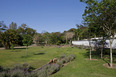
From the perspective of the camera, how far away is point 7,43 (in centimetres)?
2755

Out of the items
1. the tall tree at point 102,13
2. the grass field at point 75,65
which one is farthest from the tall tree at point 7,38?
the tall tree at point 102,13

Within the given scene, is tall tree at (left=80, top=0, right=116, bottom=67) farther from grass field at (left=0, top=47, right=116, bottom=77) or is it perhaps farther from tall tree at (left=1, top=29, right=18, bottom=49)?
tall tree at (left=1, top=29, right=18, bottom=49)

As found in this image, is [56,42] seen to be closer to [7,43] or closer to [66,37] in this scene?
[66,37]

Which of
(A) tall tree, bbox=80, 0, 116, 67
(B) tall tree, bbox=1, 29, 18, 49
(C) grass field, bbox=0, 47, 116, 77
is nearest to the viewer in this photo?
(C) grass field, bbox=0, 47, 116, 77

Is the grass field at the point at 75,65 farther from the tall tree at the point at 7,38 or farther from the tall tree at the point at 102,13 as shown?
the tall tree at the point at 7,38

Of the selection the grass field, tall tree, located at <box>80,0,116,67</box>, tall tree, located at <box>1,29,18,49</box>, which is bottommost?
the grass field

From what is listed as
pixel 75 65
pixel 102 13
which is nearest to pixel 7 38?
pixel 75 65

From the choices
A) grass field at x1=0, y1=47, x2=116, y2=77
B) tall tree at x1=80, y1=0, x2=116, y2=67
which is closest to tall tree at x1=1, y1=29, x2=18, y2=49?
grass field at x1=0, y1=47, x2=116, y2=77

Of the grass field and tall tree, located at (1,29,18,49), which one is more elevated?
tall tree, located at (1,29,18,49)

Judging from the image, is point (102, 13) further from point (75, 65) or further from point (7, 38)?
point (7, 38)

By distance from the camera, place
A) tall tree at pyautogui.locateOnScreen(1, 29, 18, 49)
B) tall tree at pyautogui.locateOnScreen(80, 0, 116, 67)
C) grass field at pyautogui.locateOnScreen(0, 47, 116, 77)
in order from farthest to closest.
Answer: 1. tall tree at pyautogui.locateOnScreen(1, 29, 18, 49)
2. tall tree at pyautogui.locateOnScreen(80, 0, 116, 67)
3. grass field at pyautogui.locateOnScreen(0, 47, 116, 77)

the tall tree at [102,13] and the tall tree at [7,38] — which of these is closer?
the tall tree at [102,13]

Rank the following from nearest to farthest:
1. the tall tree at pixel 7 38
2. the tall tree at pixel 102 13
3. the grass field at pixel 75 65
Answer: the grass field at pixel 75 65 → the tall tree at pixel 102 13 → the tall tree at pixel 7 38

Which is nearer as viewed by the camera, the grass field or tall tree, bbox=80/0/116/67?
the grass field
